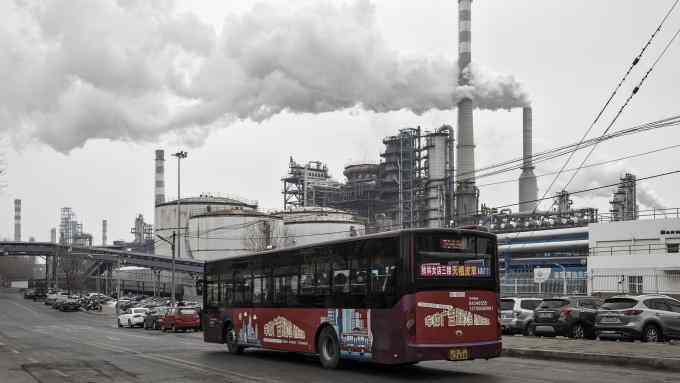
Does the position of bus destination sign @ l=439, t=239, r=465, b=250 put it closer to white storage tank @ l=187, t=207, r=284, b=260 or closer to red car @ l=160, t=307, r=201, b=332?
red car @ l=160, t=307, r=201, b=332

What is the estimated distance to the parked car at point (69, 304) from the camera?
74.8m

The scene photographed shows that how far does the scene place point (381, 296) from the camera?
15.1 m

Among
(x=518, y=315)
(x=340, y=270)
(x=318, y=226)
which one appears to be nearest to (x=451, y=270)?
(x=340, y=270)

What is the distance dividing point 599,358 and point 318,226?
3162 inches

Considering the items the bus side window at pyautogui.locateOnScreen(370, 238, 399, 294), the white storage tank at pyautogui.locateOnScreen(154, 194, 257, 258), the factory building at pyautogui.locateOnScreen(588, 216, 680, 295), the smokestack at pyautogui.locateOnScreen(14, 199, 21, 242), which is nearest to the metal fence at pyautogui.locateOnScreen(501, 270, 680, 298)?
the factory building at pyautogui.locateOnScreen(588, 216, 680, 295)

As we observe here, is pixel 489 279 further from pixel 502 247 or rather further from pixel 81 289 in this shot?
pixel 81 289

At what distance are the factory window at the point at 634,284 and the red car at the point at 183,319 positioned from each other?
23.3 m

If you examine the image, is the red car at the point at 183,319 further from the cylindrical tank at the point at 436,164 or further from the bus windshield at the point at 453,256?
the cylindrical tank at the point at 436,164

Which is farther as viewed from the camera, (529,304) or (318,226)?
(318,226)

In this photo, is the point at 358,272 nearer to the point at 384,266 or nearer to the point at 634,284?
the point at 384,266

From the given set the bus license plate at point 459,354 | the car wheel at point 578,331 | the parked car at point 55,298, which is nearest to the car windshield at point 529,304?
the car wheel at point 578,331

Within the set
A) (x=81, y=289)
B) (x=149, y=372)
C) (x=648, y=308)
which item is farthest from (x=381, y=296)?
(x=81, y=289)

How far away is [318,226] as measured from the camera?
97.2 m

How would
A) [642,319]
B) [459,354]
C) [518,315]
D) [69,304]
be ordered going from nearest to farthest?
[459,354] < [642,319] < [518,315] < [69,304]
